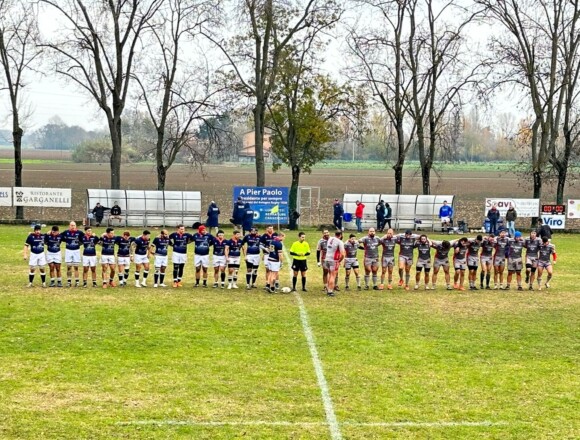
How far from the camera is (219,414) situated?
39.9ft

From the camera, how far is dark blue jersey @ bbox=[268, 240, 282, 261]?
23188 mm

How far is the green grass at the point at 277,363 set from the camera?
11.9 meters

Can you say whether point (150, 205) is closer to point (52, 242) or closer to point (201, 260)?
point (201, 260)

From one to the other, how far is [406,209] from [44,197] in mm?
21367

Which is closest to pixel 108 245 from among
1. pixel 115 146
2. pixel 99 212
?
pixel 99 212

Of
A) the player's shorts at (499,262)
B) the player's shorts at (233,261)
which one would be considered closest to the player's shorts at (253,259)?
the player's shorts at (233,261)

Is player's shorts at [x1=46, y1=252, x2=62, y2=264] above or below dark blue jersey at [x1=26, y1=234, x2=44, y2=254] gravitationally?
below

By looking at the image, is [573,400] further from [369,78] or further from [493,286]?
[369,78]

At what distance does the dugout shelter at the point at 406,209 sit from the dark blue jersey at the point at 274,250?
2085 cm

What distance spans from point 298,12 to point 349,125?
784 cm

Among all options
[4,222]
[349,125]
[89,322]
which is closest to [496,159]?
[349,125]

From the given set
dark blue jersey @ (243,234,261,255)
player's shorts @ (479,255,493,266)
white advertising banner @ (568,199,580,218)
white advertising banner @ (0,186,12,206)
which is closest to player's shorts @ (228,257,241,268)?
dark blue jersey @ (243,234,261,255)

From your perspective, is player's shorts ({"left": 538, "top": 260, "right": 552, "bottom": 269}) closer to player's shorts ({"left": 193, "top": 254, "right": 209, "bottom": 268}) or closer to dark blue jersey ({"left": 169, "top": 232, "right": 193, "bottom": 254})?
player's shorts ({"left": 193, "top": 254, "right": 209, "bottom": 268})

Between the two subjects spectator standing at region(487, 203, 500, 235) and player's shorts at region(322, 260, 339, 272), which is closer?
player's shorts at region(322, 260, 339, 272)
